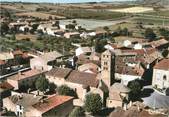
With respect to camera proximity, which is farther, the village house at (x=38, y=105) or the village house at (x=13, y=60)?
the village house at (x=13, y=60)

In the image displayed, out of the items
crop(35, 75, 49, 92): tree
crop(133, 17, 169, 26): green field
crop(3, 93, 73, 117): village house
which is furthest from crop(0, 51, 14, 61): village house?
crop(133, 17, 169, 26): green field

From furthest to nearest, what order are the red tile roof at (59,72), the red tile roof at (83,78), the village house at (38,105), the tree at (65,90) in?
the red tile roof at (59,72), the red tile roof at (83,78), the tree at (65,90), the village house at (38,105)

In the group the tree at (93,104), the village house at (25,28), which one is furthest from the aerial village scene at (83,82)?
the village house at (25,28)

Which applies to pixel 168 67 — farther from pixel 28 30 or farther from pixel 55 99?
pixel 28 30

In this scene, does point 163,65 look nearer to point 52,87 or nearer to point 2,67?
point 52,87

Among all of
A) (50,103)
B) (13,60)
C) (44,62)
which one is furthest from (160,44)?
(50,103)

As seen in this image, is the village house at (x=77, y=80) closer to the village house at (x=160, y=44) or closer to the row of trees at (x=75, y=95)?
the row of trees at (x=75, y=95)

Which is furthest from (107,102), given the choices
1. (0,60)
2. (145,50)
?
(145,50)

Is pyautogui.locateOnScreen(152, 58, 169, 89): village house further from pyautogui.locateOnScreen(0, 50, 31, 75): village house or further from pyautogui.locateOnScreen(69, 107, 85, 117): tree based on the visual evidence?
pyautogui.locateOnScreen(0, 50, 31, 75): village house
